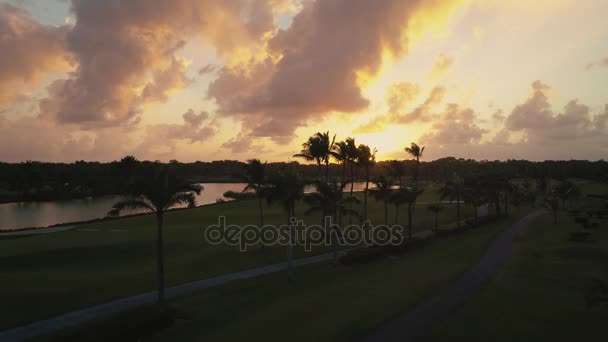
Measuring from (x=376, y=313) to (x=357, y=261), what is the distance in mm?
15359

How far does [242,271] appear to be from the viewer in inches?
1422

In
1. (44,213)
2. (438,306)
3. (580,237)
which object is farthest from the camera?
(44,213)

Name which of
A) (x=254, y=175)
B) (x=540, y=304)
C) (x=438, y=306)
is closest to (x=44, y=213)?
(x=254, y=175)

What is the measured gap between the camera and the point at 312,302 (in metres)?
25.5

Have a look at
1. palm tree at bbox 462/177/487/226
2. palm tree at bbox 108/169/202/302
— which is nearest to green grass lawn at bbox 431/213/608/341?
palm tree at bbox 108/169/202/302

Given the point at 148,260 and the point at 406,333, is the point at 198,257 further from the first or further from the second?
the point at 406,333

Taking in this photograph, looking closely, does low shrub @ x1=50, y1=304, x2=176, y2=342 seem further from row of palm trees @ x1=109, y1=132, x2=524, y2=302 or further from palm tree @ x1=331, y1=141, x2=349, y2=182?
palm tree @ x1=331, y1=141, x2=349, y2=182

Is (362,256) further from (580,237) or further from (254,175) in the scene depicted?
(580,237)

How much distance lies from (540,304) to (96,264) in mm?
40574

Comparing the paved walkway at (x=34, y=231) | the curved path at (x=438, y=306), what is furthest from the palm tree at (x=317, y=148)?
the paved walkway at (x=34, y=231)

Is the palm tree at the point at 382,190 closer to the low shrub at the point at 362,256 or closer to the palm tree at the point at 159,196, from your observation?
the low shrub at the point at 362,256

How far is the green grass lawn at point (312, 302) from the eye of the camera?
20.9 m

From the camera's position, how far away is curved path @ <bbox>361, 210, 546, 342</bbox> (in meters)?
20.0

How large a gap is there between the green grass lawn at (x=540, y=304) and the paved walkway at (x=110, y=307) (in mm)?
19078
